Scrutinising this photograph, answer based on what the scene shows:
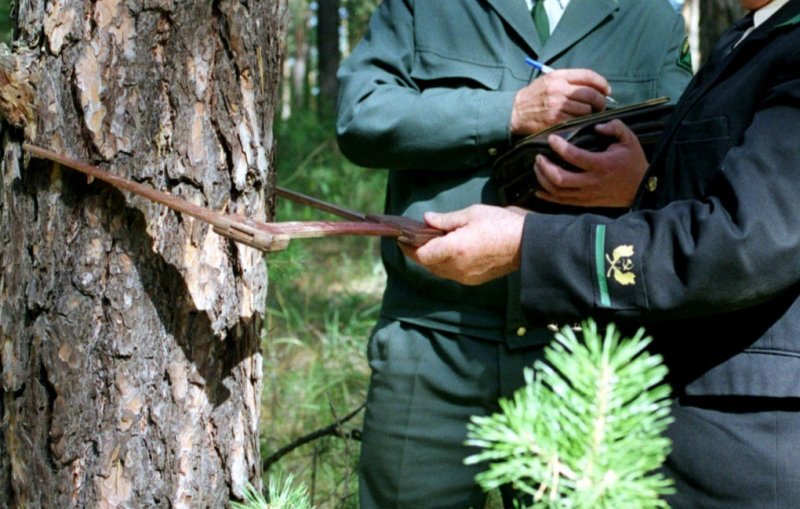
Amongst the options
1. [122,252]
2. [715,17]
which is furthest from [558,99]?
[715,17]

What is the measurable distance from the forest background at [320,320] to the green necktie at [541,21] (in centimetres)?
66

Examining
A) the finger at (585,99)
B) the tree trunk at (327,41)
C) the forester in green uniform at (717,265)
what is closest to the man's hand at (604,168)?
the finger at (585,99)

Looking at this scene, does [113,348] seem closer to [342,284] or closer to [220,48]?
[220,48]

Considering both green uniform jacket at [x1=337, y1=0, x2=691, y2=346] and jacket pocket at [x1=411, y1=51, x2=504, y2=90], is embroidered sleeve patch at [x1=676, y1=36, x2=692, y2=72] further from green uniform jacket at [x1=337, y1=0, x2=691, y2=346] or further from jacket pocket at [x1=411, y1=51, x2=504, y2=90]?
jacket pocket at [x1=411, y1=51, x2=504, y2=90]

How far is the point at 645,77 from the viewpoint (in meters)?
2.13

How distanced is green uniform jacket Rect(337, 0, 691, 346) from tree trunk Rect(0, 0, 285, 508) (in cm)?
50

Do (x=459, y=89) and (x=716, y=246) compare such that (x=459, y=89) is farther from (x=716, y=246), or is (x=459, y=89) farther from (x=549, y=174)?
(x=716, y=246)

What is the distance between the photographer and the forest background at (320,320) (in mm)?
3021

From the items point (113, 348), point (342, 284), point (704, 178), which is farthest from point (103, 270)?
point (342, 284)

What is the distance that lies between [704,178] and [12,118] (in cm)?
117

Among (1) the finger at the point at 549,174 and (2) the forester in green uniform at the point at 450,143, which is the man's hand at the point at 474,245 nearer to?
(1) the finger at the point at 549,174

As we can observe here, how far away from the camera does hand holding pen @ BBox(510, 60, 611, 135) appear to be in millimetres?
1936

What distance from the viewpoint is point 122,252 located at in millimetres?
1504

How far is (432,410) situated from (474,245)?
0.71 metres
